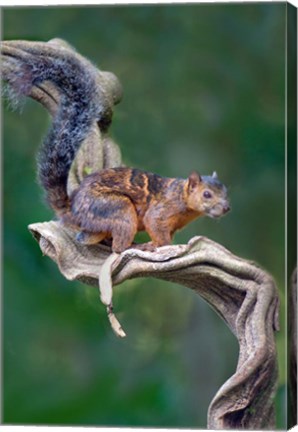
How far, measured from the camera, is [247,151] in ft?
23.1

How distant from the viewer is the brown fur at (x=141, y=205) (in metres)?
6.99

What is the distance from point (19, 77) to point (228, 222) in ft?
3.90

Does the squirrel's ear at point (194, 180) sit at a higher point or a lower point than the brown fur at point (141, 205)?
higher

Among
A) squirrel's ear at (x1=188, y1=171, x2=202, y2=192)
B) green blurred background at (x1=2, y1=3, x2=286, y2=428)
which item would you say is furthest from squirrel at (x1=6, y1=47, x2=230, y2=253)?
green blurred background at (x1=2, y1=3, x2=286, y2=428)

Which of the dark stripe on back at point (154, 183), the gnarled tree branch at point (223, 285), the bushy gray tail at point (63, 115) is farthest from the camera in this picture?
the bushy gray tail at point (63, 115)

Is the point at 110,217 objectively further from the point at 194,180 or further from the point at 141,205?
the point at 194,180

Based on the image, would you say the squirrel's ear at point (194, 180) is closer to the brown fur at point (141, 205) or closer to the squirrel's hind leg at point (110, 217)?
the brown fur at point (141, 205)

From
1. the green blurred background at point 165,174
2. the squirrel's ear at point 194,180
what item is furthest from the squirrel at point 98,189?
the green blurred background at point 165,174

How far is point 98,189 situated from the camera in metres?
7.11

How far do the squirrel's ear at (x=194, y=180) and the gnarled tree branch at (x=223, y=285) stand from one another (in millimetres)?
227

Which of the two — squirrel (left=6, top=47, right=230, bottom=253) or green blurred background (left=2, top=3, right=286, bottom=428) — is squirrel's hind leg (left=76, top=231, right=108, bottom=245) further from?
green blurred background (left=2, top=3, right=286, bottom=428)

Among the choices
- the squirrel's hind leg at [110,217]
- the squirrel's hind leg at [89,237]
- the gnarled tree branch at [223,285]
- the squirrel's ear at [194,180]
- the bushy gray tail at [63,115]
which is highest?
the bushy gray tail at [63,115]

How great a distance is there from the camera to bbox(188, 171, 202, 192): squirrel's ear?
22.9ft

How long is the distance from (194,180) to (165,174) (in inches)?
9.9
